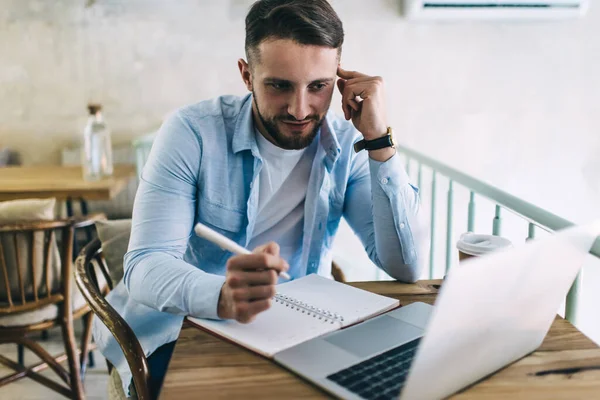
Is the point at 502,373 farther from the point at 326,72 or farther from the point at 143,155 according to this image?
the point at 143,155

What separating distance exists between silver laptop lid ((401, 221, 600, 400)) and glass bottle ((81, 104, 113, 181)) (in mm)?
2350

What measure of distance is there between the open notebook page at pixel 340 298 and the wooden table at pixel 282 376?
19cm

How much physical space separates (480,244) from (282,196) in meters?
0.53

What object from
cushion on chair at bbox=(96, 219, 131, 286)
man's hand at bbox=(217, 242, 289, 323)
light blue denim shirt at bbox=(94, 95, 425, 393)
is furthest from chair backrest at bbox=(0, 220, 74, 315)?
man's hand at bbox=(217, 242, 289, 323)

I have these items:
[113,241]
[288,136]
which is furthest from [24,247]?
[288,136]

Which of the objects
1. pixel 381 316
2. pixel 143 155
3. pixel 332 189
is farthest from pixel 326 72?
pixel 143 155

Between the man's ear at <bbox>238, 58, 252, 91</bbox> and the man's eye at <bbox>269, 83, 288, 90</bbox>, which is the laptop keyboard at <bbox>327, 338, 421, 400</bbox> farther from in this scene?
the man's ear at <bbox>238, 58, 252, 91</bbox>

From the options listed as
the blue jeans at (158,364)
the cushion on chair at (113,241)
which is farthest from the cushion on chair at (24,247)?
the blue jeans at (158,364)

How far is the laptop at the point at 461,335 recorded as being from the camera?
542 millimetres

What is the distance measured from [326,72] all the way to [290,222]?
38cm

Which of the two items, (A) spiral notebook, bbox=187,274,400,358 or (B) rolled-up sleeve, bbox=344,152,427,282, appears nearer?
(A) spiral notebook, bbox=187,274,400,358

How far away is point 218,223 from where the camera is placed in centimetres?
122

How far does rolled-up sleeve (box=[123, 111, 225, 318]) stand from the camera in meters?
0.92

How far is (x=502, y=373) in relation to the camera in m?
0.72
